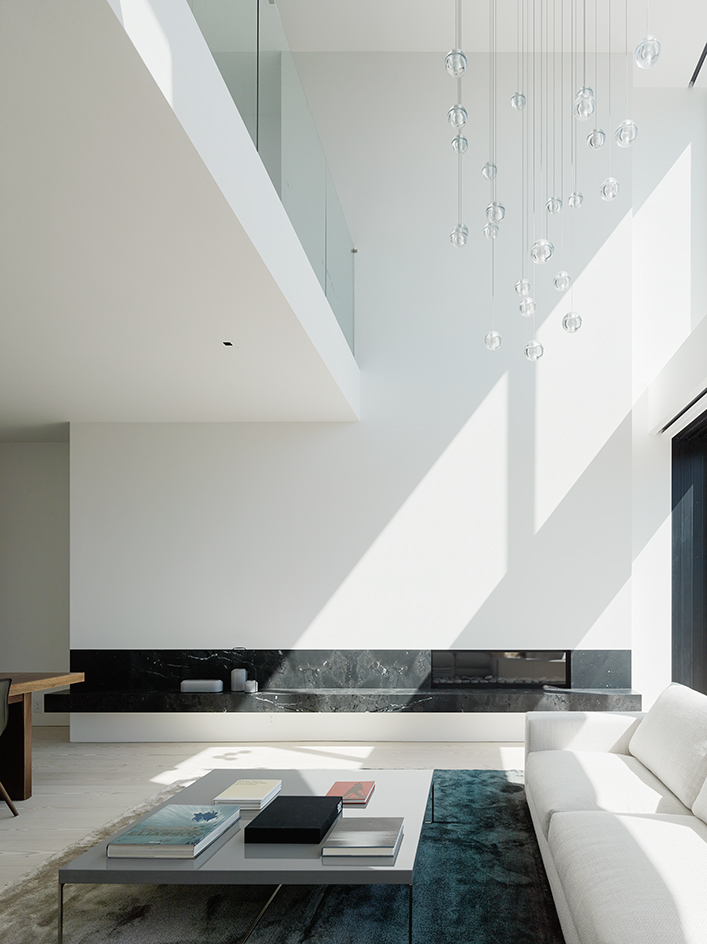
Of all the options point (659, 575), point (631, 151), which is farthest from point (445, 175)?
point (659, 575)

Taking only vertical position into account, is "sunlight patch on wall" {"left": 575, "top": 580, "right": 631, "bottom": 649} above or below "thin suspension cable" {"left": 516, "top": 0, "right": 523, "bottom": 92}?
below

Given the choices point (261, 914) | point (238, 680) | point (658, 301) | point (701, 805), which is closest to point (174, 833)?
point (261, 914)

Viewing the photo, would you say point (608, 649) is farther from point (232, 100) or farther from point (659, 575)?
point (232, 100)

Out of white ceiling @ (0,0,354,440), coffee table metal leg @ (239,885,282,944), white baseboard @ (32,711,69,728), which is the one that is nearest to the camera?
white ceiling @ (0,0,354,440)

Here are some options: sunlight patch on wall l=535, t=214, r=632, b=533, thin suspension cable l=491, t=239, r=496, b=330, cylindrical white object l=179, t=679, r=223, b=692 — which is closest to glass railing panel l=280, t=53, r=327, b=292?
thin suspension cable l=491, t=239, r=496, b=330

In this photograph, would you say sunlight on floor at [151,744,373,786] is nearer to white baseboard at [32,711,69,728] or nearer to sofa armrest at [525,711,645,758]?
sofa armrest at [525,711,645,758]

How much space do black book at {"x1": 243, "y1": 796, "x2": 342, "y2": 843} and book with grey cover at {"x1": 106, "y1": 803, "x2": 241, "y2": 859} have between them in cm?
13

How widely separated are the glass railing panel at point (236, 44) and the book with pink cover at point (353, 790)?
2.74 metres

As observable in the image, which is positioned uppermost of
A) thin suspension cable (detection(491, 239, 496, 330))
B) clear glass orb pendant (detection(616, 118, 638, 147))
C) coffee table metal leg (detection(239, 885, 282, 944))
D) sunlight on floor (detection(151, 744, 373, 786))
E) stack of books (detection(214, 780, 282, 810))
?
thin suspension cable (detection(491, 239, 496, 330))

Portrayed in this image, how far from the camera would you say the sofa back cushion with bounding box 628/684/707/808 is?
10.5ft

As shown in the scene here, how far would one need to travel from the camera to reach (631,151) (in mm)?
6801

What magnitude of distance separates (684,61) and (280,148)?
13.6 ft

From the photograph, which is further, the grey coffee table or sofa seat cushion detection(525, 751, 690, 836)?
sofa seat cushion detection(525, 751, 690, 836)

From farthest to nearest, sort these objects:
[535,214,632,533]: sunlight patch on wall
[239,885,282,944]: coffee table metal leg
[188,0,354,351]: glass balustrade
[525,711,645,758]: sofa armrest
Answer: [535,214,632,533]: sunlight patch on wall, [525,711,645,758]: sofa armrest, [188,0,354,351]: glass balustrade, [239,885,282,944]: coffee table metal leg
